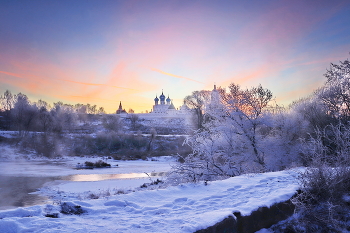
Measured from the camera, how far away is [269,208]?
471 centimetres

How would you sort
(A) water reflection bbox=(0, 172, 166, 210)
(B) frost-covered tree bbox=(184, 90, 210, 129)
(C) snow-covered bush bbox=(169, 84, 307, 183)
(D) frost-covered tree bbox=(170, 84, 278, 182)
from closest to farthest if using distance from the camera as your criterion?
(A) water reflection bbox=(0, 172, 166, 210) → (D) frost-covered tree bbox=(170, 84, 278, 182) → (C) snow-covered bush bbox=(169, 84, 307, 183) → (B) frost-covered tree bbox=(184, 90, 210, 129)

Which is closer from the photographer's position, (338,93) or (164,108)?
(338,93)

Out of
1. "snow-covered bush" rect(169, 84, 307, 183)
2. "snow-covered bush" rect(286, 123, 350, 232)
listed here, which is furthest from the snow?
"snow-covered bush" rect(169, 84, 307, 183)

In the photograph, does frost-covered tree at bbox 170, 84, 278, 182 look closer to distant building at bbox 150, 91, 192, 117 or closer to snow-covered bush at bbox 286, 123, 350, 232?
snow-covered bush at bbox 286, 123, 350, 232

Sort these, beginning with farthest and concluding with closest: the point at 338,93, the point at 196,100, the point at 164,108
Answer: the point at 164,108, the point at 196,100, the point at 338,93

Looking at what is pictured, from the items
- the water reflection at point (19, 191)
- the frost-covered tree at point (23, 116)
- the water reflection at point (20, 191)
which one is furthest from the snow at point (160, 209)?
the frost-covered tree at point (23, 116)

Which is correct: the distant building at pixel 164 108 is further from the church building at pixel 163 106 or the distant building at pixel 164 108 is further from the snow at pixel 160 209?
the snow at pixel 160 209

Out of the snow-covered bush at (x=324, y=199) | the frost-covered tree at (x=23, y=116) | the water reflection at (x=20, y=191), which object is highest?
the frost-covered tree at (x=23, y=116)

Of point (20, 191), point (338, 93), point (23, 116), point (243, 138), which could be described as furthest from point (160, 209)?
point (23, 116)

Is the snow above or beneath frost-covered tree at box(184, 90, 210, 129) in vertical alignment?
beneath

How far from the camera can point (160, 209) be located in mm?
4496

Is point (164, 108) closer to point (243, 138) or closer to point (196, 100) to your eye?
point (196, 100)

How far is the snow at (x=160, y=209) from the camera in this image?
141 inches

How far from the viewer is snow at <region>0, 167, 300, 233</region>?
141 inches
